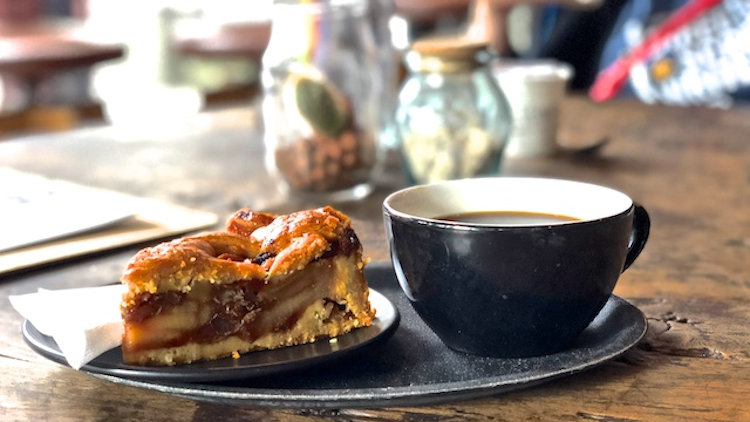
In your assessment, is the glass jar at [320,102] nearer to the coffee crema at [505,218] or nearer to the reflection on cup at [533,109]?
the reflection on cup at [533,109]

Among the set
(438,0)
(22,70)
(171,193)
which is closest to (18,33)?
(22,70)

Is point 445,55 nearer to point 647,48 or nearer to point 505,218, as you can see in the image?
point 505,218

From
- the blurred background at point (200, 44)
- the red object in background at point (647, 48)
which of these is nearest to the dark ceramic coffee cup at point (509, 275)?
the blurred background at point (200, 44)

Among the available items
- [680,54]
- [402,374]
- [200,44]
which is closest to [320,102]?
[402,374]

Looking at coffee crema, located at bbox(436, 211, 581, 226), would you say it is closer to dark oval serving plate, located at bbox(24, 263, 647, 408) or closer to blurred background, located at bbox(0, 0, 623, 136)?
dark oval serving plate, located at bbox(24, 263, 647, 408)

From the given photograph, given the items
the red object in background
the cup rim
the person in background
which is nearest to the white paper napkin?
the cup rim
